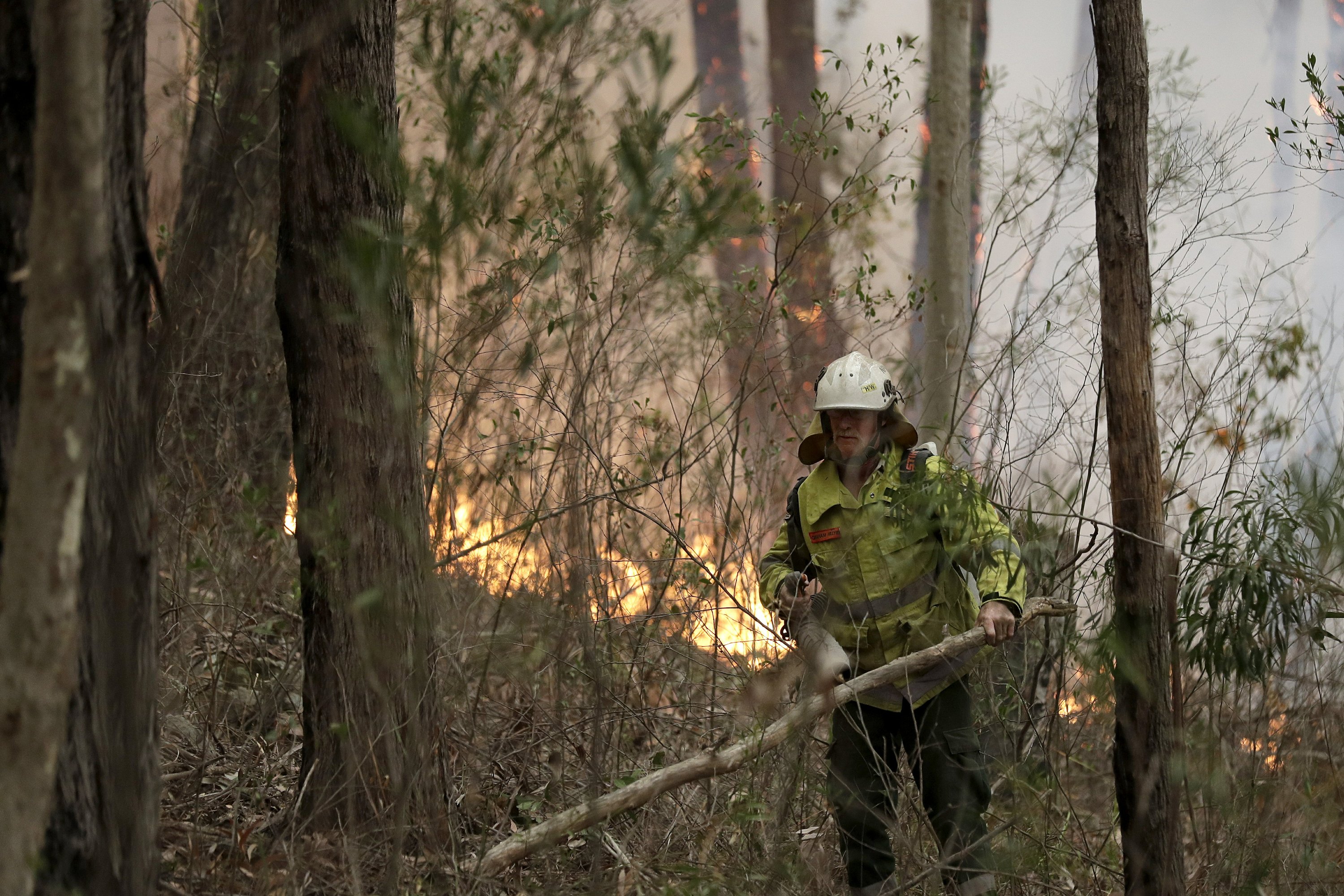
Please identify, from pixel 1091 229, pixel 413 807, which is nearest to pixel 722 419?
pixel 413 807

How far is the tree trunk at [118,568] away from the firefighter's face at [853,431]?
2284 mm

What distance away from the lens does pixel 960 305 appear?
7.01 m

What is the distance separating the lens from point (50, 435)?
1772 mm

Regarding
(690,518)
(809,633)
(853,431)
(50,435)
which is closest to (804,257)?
(690,518)

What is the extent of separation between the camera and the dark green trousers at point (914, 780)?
362cm

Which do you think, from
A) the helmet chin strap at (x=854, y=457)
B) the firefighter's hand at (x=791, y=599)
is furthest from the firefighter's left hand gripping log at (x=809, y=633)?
the helmet chin strap at (x=854, y=457)

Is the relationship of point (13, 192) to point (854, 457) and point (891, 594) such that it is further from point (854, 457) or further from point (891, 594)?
point (891, 594)

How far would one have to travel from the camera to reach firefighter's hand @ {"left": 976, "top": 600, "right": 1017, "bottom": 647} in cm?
339

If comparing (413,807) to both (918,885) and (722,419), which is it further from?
(722,419)

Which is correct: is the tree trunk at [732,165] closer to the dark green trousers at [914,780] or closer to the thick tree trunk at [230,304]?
the dark green trousers at [914,780]

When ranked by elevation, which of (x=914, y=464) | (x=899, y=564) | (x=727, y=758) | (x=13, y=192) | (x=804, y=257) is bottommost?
(x=727, y=758)

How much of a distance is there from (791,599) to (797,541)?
12.3 inches

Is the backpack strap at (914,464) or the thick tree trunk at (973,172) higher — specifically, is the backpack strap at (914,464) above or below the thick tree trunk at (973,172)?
below

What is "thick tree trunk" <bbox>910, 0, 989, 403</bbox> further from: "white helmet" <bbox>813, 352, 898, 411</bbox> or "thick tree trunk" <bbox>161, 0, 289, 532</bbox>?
"thick tree trunk" <bbox>161, 0, 289, 532</bbox>
